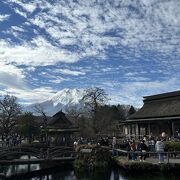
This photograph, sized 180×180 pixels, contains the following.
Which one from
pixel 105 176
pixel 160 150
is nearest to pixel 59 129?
pixel 105 176

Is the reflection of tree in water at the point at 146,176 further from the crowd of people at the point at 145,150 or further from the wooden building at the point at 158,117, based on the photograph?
the wooden building at the point at 158,117

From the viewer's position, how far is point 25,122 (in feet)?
196

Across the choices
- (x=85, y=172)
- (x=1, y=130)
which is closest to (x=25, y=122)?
(x=1, y=130)

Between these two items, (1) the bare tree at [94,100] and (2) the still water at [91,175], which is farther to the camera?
(1) the bare tree at [94,100]

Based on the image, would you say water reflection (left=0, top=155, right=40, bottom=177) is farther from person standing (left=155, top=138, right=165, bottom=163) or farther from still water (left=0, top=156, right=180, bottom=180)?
person standing (left=155, top=138, right=165, bottom=163)

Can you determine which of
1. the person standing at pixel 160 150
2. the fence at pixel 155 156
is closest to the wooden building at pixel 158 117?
the fence at pixel 155 156

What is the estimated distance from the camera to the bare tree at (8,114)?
64.7 m

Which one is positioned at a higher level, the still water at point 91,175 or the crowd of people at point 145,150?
the crowd of people at point 145,150

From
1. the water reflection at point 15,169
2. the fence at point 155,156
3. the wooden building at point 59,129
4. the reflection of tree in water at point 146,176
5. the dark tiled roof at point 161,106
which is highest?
the dark tiled roof at point 161,106

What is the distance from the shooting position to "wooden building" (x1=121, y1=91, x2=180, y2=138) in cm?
4022

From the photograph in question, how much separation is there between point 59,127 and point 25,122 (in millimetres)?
11163

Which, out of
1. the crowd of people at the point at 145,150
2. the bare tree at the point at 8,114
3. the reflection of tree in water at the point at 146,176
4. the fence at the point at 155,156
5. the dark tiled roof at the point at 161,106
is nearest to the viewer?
the reflection of tree in water at the point at 146,176

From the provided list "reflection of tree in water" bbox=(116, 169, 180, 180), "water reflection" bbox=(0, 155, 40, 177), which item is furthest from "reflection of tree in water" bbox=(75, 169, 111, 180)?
"water reflection" bbox=(0, 155, 40, 177)

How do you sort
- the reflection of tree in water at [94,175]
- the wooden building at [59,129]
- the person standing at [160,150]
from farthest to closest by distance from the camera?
the wooden building at [59,129]
the reflection of tree in water at [94,175]
the person standing at [160,150]
